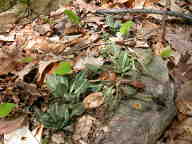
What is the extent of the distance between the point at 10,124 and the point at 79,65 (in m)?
0.73

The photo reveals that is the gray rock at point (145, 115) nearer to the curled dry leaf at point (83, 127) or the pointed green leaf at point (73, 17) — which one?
the curled dry leaf at point (83, 127)

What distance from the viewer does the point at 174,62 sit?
2.40 meters

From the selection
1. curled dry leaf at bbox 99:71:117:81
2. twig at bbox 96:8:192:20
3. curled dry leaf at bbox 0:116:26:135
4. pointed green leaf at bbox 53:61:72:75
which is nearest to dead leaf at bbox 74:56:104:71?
curled dry leaf at bbox 99:71:117:81

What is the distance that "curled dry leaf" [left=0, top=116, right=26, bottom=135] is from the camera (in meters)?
1.83

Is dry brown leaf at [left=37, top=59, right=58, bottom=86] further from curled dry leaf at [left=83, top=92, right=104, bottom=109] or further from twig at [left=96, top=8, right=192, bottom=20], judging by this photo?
twig at [left=96, top=8, right=192, bottom=20]

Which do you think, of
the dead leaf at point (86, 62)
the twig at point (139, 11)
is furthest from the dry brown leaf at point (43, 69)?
the twig at point (139, 11)

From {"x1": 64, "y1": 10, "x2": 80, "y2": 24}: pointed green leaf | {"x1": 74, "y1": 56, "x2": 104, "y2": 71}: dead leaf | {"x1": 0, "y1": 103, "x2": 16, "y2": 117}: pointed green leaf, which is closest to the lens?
{"x1": 0, "y1": 103, "x2": 16, "y2": 117}: pointed green leaf

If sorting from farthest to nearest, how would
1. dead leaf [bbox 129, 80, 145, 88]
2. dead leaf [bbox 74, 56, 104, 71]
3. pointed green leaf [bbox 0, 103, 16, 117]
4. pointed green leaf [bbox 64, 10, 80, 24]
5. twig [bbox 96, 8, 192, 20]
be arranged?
twig [bbox 96, 8, 192, 20] → pointed green leaf [bbox 64, 10, 80, 24] → dead leaf [bbox 74, 56, 104, 71] → dead leaf [bbox 129, 80, 145, 88] → pointed green leaf [bbox 0, 103, 16, 117]

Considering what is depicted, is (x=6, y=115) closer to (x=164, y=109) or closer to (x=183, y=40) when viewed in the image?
(x=164, y=109)

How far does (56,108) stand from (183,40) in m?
1.52

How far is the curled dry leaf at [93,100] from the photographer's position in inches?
76.6

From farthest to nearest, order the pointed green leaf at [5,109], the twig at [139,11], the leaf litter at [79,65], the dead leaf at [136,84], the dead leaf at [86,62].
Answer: the twig at [139,11]
the dead leaf at [86,62]
the dead leaf at [136,84]
the leaf litter at [79,65]
the pointed green leaf at [5,109]

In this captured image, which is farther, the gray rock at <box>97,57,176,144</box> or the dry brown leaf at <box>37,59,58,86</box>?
the dry brown leaf at <box>37,59,58,86</box>

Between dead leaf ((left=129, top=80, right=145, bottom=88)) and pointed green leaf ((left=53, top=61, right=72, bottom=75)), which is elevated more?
pointed green leaf ((left=53, top=61, right=72, bottom=75))
